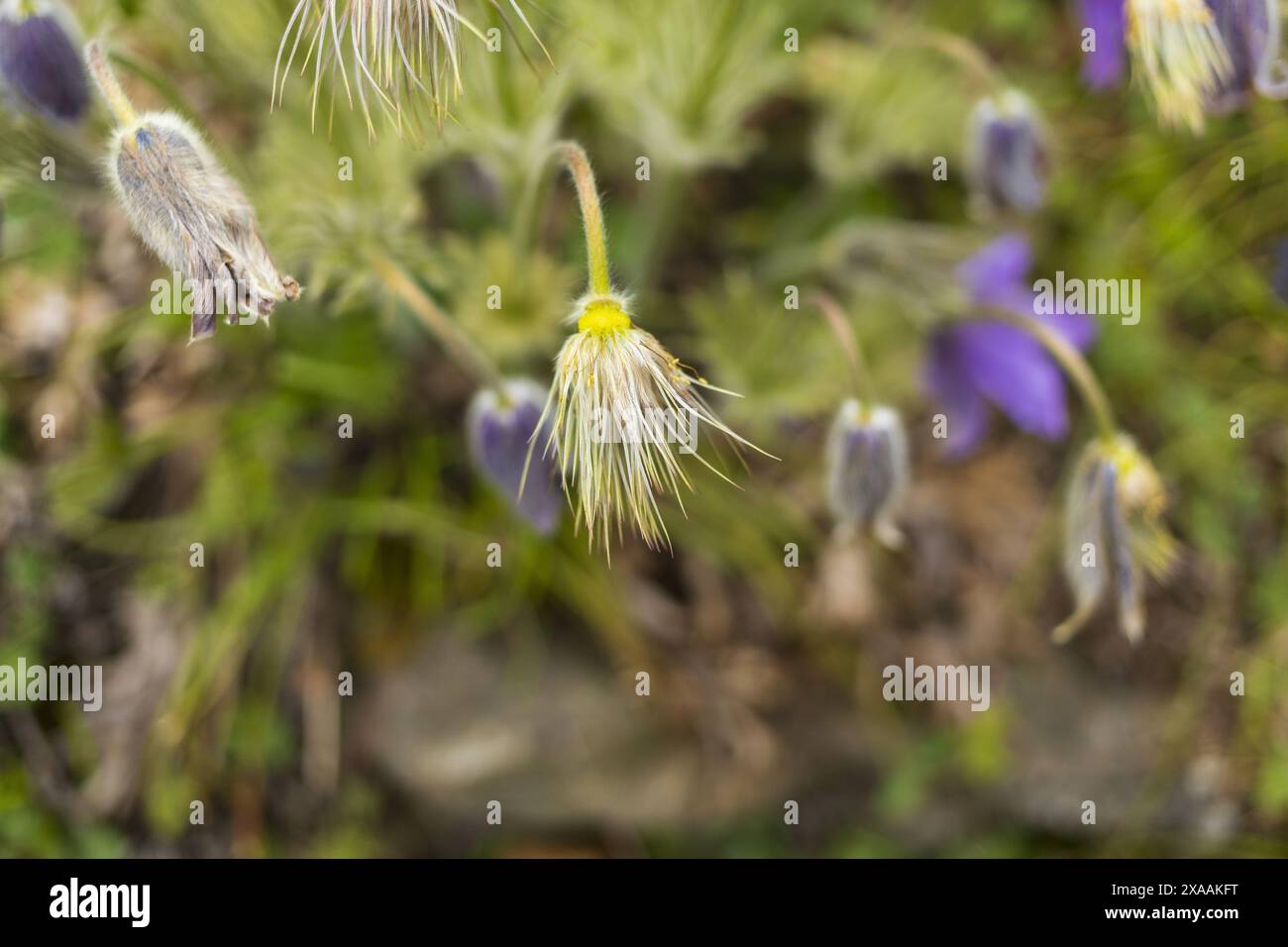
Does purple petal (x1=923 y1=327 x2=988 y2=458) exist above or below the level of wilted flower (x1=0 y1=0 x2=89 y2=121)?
below

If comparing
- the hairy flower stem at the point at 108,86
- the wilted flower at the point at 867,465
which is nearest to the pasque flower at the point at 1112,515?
the wilted flower at the point at 867,465

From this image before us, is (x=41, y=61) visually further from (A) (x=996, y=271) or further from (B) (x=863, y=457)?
(A) (x=996, y=271)

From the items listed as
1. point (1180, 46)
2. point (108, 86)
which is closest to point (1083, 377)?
point (1180, 46)

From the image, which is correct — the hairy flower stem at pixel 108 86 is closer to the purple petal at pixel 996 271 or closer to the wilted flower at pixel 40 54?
the wilted flower at pixel 40 54

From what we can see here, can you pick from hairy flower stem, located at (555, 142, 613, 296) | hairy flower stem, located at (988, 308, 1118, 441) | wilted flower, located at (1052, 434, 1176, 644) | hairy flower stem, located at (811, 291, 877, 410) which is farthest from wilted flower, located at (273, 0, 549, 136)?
wilted flower, located at (1052, 434, 1176, 644)

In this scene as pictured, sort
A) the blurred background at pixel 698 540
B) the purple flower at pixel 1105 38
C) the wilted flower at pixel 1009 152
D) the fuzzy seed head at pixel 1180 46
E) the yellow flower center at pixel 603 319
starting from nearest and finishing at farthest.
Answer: the yellow flower center at pixel 603 319 < the fuzzy seed head at pixel 1180 46 < the purple flower at pixel 1105 38 < the wilted flower at pixel 1009 152 < the blurred background at pixel 698 540

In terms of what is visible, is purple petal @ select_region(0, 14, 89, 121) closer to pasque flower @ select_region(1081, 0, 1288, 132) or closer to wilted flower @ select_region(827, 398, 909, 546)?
wilted flower @ select_region(827, 398, 909, 546)
